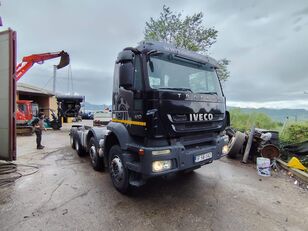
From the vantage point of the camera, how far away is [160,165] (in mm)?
2914

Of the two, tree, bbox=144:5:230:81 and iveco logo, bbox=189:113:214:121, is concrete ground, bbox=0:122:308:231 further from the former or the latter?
tree, bbox=144:5:230:81

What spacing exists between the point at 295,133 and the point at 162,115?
5.52 m

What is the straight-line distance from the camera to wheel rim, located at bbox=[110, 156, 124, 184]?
361 centimetres

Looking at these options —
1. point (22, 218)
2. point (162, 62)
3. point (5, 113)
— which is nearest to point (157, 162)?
point (162, 62)

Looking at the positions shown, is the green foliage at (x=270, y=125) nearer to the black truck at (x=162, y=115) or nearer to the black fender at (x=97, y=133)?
the black truck at (x=162, y=115)

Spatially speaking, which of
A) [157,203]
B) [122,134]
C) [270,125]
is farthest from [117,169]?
[270,125]

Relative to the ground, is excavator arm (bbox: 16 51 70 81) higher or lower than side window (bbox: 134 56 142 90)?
higher

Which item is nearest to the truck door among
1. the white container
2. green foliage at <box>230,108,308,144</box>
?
the white container

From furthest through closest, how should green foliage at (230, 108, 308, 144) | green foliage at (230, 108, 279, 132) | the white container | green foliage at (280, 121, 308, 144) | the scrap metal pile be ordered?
green foliage at (230, 108, 279, 132) → green foliage at (230, 108, 308, 144) → green foliage at (280, 121, 308, 144) → the scrap metal pile → the white container

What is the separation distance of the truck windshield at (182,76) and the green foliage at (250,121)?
5997mm

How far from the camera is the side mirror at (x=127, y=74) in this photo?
312cm

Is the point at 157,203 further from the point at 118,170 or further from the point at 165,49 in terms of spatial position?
the point at 165,49

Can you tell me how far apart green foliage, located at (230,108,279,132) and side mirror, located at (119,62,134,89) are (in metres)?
7.46

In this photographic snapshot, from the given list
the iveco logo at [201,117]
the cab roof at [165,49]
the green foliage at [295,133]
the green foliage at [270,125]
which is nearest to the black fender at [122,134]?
the iveco logo at [201,117]
